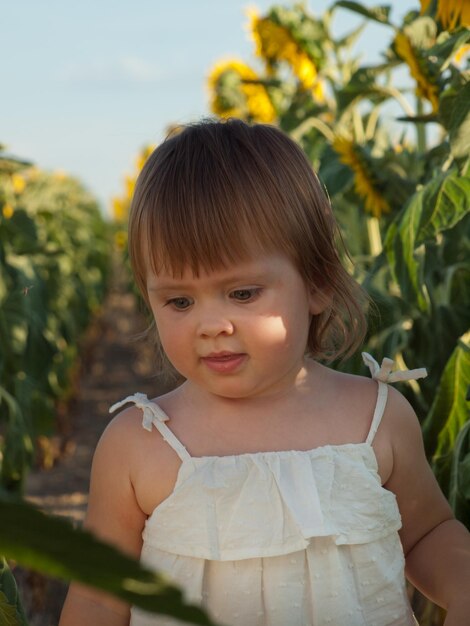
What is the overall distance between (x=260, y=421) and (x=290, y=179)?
0.97 feet

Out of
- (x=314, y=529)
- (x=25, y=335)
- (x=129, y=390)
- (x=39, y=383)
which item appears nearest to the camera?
(x=314, y=529)

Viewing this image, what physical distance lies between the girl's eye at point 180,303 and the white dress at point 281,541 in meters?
0.17

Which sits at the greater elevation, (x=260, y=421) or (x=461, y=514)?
(x=260, y=421)

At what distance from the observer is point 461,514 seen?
1.54 metres

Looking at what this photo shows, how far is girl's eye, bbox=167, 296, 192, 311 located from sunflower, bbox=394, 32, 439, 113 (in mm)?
818

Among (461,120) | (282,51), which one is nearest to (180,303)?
(461,120)

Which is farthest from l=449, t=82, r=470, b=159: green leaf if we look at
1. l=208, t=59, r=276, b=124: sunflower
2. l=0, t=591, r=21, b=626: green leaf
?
l=208, t=59, r=276, b=124: sunflower

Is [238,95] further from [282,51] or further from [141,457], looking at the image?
[141,457]

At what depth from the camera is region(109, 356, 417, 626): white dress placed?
3.79 ft

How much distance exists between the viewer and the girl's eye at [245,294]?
1171mm

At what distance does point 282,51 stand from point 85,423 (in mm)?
3355

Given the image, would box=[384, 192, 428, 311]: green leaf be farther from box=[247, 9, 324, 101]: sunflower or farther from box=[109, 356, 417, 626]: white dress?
box=[247, 9, 324, 101]: sunflower

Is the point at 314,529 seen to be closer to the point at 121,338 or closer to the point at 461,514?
the point at 461,514

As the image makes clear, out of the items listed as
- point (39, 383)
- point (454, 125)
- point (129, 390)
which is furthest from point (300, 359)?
point (129, 390)
